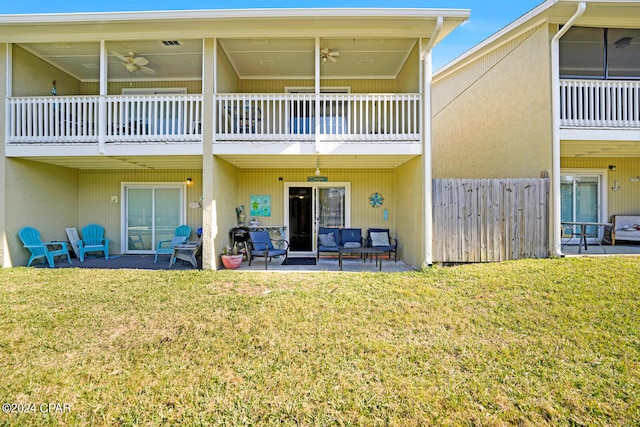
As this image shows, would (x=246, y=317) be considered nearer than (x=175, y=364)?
No

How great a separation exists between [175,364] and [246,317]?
116 centimetres

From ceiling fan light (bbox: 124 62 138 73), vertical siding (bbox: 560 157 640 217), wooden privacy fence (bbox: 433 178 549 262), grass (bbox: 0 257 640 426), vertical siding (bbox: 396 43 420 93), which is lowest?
grass (bbox: 0 257 640 426)

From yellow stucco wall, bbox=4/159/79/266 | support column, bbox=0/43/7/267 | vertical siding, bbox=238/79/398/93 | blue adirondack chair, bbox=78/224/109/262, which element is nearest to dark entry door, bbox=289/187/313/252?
vertical siding, bbox=238/79/398/93

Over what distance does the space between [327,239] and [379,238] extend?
4.99 ft

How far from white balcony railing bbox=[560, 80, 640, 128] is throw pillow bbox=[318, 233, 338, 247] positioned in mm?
5978

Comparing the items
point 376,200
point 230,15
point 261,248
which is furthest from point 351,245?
point 230,15

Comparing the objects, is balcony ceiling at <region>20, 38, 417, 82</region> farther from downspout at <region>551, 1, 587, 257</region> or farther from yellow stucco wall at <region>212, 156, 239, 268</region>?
downspout at <region>551, 1, 587, 257</region>

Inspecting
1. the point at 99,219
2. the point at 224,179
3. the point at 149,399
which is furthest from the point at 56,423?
the point at 99,219

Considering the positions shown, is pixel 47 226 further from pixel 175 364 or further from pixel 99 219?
pixel 175 364

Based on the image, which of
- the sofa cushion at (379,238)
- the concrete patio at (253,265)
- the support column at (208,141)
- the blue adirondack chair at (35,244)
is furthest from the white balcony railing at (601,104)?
the blue adirondack chair at (35,244)

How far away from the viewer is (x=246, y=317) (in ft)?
13.7

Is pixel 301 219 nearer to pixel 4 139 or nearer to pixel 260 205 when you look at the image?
pixel 260 205

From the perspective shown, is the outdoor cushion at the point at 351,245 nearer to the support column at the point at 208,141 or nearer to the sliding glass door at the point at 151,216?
the support column at the point at 208,141

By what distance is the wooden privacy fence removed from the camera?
21.9 ft
